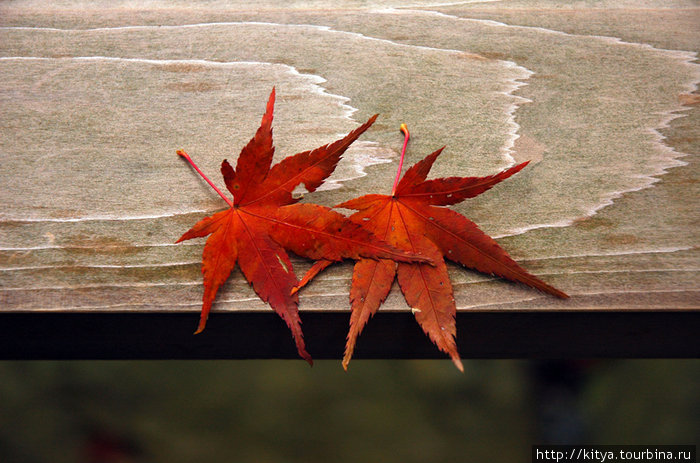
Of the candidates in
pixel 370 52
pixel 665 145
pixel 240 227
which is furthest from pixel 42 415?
pixel 665 145

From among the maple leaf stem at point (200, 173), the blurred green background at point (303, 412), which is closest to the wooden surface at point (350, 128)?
the maple leaf stem at point (200, 173)

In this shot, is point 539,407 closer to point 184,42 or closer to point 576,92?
point 576,92

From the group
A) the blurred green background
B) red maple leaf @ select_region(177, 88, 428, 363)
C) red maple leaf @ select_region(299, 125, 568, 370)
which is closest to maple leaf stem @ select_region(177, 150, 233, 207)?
red maple leaf @ select_region(177, 88, 428, 363)

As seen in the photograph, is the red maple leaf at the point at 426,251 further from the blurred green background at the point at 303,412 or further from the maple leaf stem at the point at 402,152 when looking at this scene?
the blurred green background at the point at 303,412

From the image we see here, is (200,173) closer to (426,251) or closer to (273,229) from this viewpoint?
(273,229)

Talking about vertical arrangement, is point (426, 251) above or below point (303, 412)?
above

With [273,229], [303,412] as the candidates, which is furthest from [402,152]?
[303,412]

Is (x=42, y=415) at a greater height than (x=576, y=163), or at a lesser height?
lesser
